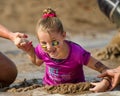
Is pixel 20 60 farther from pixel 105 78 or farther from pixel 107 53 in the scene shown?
pixel 105 78

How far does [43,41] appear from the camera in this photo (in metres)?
3.61

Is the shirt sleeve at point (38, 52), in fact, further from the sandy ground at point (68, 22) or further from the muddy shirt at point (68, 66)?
the sandy ground at point (68, 22)

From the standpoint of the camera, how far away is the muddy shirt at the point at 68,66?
374cm

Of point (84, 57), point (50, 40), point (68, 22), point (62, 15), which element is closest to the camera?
point (50, 40)

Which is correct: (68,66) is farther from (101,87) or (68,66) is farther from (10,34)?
(10,34)

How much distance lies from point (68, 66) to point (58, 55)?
5.2 inches

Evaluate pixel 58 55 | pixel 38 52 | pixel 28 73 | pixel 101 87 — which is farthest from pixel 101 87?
pixel 28 73

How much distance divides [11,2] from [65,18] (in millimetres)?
1586

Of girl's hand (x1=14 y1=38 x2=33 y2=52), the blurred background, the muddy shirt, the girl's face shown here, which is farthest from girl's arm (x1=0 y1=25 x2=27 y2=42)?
the blurred background

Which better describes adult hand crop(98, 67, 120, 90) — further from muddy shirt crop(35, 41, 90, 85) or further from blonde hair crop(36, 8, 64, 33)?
blonde hair crop(36, 8, 64, 33)

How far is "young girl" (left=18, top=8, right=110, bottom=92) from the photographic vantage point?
11.8 feet

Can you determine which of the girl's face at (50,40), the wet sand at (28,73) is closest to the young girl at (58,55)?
the girl's face at (50,40)

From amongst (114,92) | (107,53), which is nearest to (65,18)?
(107,53)

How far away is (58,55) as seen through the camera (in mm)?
3742
